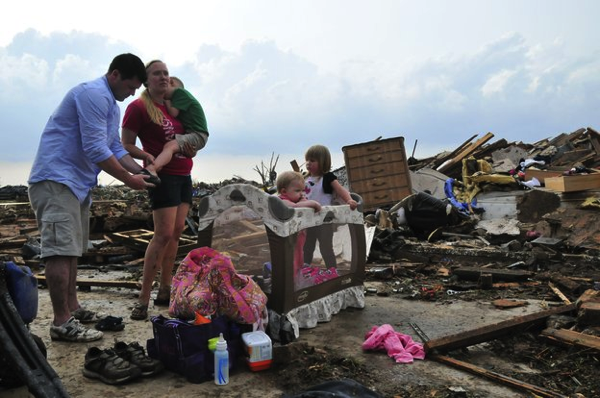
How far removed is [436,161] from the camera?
15727mm

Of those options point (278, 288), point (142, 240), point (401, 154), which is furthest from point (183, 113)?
point (401, 154)

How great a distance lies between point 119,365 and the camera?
3.21 meters

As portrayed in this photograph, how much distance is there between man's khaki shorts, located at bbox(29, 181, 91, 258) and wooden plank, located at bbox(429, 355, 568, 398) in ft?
9.15

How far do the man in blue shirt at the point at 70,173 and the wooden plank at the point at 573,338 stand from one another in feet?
10.8

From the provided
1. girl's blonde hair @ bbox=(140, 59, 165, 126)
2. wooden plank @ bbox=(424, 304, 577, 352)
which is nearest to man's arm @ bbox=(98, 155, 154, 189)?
girl's blonde hair @ bbox=(140, 59, 165, 126)

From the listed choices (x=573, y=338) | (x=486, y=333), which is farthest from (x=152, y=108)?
(x=573, y=338)

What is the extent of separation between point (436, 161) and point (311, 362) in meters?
13.2

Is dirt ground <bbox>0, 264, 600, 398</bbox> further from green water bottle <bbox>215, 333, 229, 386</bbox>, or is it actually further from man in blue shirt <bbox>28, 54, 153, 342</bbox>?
man in blue shirt <bbox>28, 54, 153, 342</bbox>

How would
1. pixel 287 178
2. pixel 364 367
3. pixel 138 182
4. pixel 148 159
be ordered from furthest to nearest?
pixel 287 178 < pixel 148 159 < pixel 138 182 < pixel 364 367

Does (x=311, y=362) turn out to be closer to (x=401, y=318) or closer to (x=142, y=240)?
(x=401, y=318)

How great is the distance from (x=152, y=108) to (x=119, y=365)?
227cm

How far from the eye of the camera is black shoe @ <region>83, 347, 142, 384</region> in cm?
316

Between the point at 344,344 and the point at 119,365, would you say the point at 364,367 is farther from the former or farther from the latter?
the point at 119,365

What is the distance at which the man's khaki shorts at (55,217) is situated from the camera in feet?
12.2
